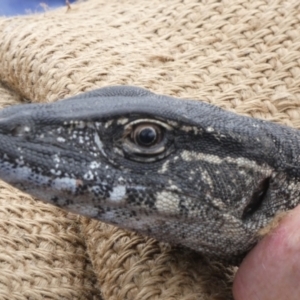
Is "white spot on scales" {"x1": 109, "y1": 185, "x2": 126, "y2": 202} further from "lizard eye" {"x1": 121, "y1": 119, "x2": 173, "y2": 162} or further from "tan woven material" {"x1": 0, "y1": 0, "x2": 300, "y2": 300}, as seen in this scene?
"tan woven material" {"x1": 0, "y1": 0, "x2": 300, "y2": 300}

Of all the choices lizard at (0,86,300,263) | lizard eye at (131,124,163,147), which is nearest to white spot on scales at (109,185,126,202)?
lizard at (0,86,300,263)

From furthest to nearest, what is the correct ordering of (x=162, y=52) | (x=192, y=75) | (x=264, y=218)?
(x=162, y=52) < (x=192, y=75) < (x=264, y=218)

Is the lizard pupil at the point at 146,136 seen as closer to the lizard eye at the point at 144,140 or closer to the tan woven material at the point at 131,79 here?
the lizard eye at the point at 144,140

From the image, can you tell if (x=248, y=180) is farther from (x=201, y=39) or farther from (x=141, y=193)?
(x=201, y=39)

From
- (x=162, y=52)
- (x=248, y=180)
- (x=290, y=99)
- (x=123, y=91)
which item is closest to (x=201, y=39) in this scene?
(x=162, y=52)

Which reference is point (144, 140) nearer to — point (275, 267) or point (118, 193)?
point (118, 193)

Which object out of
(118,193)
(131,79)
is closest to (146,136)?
(118,193)
